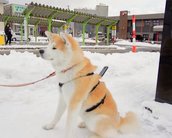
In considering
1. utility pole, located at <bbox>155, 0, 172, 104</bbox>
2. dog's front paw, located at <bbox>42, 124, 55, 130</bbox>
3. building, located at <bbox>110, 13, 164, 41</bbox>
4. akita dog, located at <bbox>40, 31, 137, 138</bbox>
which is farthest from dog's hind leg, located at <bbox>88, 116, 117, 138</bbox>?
building, located at <bbox>110, 13, 164, 41</bbox>

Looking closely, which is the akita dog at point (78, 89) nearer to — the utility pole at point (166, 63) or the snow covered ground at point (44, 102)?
the snow covered ground at point (44, 102)

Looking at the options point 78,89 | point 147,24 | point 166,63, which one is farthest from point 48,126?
point 147,24

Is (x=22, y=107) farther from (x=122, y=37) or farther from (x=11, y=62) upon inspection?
(x=122, y=37)

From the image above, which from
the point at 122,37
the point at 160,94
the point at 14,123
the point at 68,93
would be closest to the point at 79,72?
the point at 68,93

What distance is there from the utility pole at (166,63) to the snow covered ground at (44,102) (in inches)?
7.8

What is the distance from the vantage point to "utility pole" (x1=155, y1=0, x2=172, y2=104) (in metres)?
3.48

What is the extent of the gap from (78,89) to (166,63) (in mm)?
1838

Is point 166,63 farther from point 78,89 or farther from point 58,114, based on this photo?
point 58,114

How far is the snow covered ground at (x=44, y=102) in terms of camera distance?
9.22 feet

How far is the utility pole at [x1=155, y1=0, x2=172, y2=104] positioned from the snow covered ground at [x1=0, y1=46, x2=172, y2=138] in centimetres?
20

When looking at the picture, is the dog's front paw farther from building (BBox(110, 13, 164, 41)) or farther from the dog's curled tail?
building (BBox(110, 13, 164, 41))

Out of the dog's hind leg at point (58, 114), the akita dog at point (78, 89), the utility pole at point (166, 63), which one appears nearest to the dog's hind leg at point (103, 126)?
the akita dog at point (78, 89)

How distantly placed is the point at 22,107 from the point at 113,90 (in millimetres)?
1975

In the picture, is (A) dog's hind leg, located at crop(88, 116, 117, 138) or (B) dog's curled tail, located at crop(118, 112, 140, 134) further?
(B) dog's curled tail, located at crop(118, 112, 140, 134)
